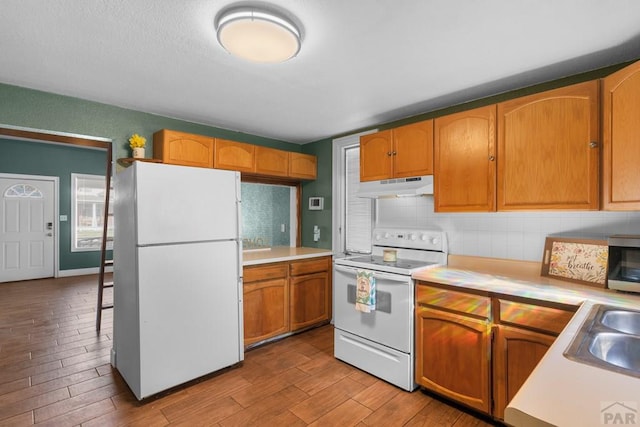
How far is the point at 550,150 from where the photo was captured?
77.2 inches

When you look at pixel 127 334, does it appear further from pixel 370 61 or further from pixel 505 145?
pixel 505 145

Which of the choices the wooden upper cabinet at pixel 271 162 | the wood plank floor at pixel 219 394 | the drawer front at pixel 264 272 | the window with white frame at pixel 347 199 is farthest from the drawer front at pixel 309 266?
the wooden upper cabinet at pixel 271 162

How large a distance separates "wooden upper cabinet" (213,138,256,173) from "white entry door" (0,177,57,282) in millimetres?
4800

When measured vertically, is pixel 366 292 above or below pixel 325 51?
below

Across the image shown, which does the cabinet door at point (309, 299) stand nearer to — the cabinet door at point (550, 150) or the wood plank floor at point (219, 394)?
the wood plank floor at point (219, 394)

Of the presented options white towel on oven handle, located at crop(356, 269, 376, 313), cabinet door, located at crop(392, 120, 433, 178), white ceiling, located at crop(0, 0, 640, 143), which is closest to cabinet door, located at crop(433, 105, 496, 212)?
cabinet door, located at crop(392, 120, 433, 178)

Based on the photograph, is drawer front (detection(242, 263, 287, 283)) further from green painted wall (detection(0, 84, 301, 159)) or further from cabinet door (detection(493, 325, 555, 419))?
cabinet door (detection(493, 325, 555, 419))

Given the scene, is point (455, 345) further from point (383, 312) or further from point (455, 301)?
point (383, 312)

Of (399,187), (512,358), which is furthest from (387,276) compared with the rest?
(512,358)

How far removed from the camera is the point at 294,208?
13.8 ft

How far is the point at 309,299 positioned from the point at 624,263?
258 cm

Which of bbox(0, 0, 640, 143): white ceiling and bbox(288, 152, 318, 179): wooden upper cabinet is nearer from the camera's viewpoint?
bbox(0, 0, 640, 143): white ceiling

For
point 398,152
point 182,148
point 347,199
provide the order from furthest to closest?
point 347,199 < point 182,148 < point 398,152

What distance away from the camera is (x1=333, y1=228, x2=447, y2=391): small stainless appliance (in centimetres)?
229
